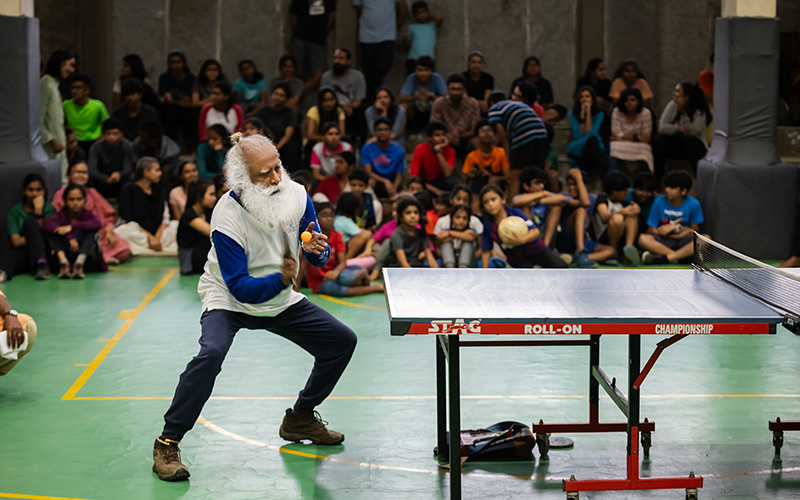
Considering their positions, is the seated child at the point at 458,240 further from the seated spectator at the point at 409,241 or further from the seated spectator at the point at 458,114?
the seated spectator at the point at 458,114

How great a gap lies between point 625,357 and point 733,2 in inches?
258

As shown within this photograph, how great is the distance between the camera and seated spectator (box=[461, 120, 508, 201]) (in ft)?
44.7

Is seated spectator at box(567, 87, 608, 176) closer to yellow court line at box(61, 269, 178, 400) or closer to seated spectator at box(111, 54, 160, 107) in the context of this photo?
yellow court line at box(61, 269, 178, 400)

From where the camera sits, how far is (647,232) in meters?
13.1

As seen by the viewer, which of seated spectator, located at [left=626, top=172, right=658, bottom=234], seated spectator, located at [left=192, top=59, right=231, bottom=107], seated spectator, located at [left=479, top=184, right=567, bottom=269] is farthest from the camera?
seated spectator, located at [left=192, top=59, right=231, bottom=107]

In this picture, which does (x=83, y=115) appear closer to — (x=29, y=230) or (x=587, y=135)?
(x=29, y=230)

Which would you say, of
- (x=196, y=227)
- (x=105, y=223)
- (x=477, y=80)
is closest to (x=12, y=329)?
(x=196, y=227)

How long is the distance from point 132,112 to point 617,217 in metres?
7.09

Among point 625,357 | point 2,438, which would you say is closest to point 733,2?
point 625,357

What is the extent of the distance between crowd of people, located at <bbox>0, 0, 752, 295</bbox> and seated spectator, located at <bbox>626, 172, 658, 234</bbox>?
0.07 ft

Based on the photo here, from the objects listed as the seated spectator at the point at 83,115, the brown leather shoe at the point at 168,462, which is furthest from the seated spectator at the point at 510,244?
the seated spectator at the point at 83,115

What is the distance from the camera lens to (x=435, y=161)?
551 inches

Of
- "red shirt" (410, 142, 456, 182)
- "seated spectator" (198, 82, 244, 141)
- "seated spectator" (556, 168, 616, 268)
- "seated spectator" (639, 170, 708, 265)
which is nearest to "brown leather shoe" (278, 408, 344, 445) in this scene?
"seated spectator" (556, 168, 616, 268)

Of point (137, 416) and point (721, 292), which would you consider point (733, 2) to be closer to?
point (721, 292)
